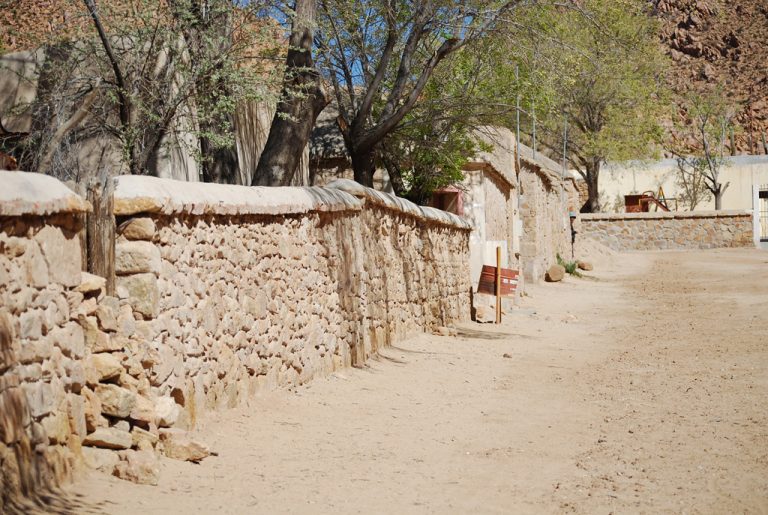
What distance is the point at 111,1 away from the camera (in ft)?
34.2

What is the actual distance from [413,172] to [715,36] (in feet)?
203

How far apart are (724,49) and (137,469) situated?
238 feet

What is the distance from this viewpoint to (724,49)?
70938 millimetres

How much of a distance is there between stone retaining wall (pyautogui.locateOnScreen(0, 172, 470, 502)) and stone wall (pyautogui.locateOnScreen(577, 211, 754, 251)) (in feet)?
97.4

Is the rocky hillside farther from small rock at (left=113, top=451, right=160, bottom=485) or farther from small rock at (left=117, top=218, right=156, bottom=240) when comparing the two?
small rock at (left=113, top=451, right=160, bottom=485)

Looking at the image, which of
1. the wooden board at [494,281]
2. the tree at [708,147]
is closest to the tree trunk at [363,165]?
the wooden board at [494,281]

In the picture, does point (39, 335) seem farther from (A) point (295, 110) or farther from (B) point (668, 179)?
(B) point (668, 179)

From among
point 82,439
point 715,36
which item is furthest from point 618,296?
point 715,36

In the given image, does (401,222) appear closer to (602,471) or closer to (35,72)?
(35,72)

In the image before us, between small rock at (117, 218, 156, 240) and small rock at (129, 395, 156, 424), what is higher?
small rock at (117, 218, 156, 240)

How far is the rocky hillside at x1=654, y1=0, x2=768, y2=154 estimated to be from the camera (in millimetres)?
67750

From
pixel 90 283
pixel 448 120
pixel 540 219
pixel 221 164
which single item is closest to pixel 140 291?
pixel 90 283

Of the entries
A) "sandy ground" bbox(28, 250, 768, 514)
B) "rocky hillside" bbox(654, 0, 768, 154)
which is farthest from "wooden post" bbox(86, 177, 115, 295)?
"rocky hillside" bbox(654, 0, 768, 154)

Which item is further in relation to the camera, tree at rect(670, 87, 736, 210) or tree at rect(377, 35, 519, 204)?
tree at rect(670, 87, 736, 210)
